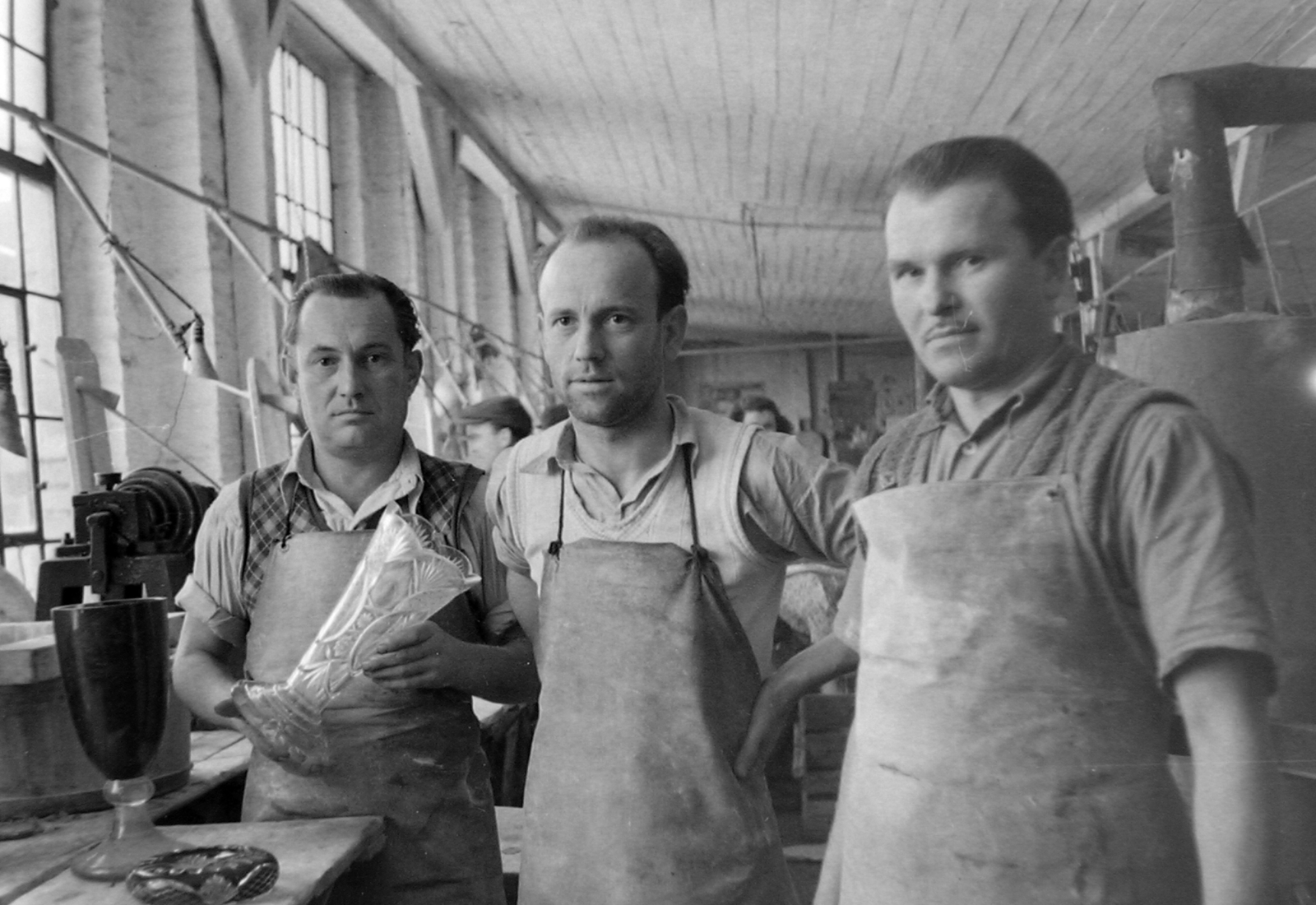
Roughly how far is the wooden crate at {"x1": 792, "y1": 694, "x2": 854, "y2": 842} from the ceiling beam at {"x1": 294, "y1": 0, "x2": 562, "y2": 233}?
555 millimetres

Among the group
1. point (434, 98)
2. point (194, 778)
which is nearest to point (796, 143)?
point (434, 98)

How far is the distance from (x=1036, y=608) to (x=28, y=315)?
2.03 metres

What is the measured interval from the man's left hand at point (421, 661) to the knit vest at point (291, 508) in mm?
162

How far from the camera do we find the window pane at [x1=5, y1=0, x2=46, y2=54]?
2.23 metres

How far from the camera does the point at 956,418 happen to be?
733 millimetres

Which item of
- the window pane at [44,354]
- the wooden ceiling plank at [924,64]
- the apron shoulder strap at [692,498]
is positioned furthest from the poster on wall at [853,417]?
the window pane at [44,354]

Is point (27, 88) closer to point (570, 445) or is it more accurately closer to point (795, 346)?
point (570, 445)

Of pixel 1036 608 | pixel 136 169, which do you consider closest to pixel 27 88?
pixel 136 169

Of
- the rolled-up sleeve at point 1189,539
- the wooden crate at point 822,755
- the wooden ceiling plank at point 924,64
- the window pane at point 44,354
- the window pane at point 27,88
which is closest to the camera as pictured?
the rolled-up sleeve at point 1189,539

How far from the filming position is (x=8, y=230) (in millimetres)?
1925

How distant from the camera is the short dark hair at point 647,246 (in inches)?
41.4

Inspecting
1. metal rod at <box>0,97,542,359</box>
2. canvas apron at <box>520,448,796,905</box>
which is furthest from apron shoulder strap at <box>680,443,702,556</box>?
metal rod at <box>0,97,542,359</box>

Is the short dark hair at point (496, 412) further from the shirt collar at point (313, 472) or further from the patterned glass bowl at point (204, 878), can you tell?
the patterned glass bowl at point (204, 878)

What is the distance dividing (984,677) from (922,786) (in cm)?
9
